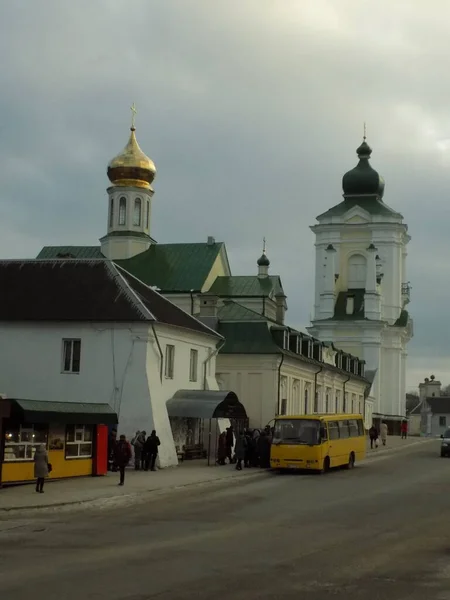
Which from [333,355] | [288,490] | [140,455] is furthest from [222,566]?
[333,355]

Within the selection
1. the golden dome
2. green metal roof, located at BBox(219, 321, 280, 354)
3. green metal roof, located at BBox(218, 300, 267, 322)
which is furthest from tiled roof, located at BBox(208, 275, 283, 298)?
green metal roof, located at BBox(219, 321, 280, 354)

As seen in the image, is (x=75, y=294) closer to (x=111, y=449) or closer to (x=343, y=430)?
(x=111, y=449)

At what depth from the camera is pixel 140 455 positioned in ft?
99.7

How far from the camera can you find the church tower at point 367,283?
9856 cm

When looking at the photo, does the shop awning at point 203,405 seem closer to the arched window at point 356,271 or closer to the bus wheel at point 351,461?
the bus wheel at point 351,461

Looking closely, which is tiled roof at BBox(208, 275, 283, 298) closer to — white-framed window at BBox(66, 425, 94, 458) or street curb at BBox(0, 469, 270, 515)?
street curb at BBox(0, 469, 270, 515)

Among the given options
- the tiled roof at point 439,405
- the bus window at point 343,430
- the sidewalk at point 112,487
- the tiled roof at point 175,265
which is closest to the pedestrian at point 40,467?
Result: the sidewalk at point 112,487

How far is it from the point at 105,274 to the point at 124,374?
432cm

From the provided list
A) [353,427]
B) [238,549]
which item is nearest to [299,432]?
[353,427]

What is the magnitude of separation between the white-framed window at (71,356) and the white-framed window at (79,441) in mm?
5166

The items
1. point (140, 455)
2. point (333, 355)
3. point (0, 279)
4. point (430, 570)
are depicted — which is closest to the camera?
point (430, 570)

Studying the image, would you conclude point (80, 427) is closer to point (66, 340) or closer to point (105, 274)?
point (66, 340)

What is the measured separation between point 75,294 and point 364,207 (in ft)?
243

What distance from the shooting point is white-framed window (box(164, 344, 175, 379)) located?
34094mm
